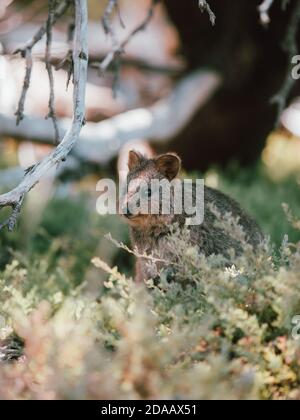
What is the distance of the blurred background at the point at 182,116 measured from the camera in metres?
7.56

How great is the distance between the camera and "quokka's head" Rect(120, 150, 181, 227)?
473 cm

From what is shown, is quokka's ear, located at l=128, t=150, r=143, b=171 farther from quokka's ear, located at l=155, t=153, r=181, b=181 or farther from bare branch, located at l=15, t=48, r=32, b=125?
bare branch, located at l=15, t=48, r=32, b=125

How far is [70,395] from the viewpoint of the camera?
9.27ft

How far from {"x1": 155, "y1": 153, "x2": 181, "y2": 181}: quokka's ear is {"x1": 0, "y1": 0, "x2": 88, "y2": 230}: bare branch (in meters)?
0.94

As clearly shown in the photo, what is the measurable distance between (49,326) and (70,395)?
1.71ft

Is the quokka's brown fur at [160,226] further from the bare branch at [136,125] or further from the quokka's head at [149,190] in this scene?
the bare branch at [136,125]

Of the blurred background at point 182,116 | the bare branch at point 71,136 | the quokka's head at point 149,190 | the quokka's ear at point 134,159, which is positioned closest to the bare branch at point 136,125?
the blurred background at point 182,116

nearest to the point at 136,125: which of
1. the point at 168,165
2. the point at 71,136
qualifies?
the point at 168,165

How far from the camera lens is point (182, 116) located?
9.28 meters

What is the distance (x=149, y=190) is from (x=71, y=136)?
98 centimetres

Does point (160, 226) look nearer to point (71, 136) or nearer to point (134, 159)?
point (134, 159)

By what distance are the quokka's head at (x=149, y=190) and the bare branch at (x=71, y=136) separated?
2.76ft

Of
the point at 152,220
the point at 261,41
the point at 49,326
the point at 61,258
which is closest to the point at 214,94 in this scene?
the point at 261,41
